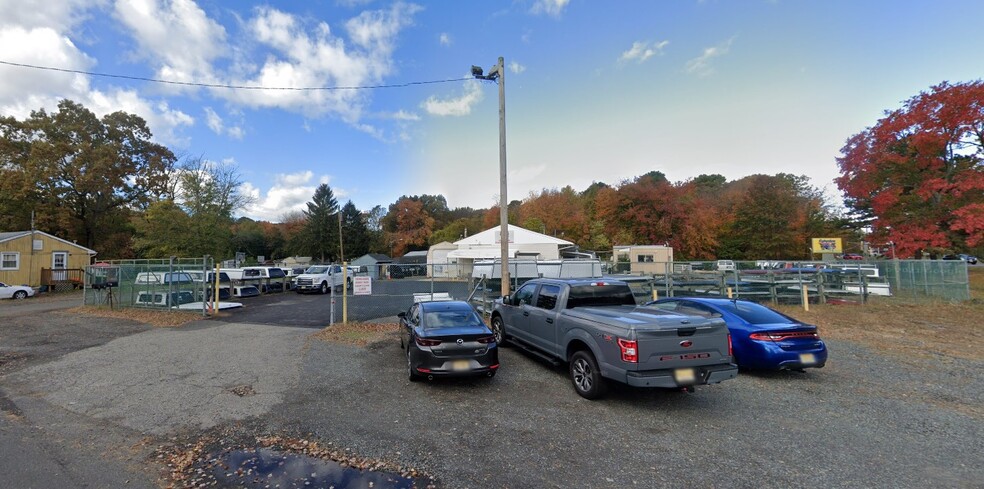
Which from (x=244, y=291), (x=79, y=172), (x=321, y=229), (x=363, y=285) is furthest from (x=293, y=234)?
(x=363, y=285)

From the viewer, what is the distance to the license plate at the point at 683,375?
5.21 meters

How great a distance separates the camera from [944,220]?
19188mm

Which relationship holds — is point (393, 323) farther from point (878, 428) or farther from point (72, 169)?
point (72, 169)

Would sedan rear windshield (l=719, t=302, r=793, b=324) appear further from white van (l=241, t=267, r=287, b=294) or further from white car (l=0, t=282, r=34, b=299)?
white car (l=0, t=282, r=34, b=299)

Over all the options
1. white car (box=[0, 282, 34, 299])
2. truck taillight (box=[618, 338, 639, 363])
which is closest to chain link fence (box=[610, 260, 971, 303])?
truck taillight (box=[618, 338, 639, 363])

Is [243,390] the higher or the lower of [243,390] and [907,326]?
the higher

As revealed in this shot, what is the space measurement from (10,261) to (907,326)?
4525 cm

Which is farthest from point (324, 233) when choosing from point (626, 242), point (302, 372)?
point (302, 372)

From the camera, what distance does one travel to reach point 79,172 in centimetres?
3503

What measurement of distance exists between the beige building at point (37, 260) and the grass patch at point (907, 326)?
40.9 m

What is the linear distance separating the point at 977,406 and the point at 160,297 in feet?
71.9

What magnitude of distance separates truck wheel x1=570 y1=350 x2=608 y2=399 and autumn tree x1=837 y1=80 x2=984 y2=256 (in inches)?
856

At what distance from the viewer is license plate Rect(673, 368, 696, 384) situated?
5.21 meters

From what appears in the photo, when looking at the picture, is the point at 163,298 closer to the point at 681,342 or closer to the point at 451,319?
the point at 451,319
